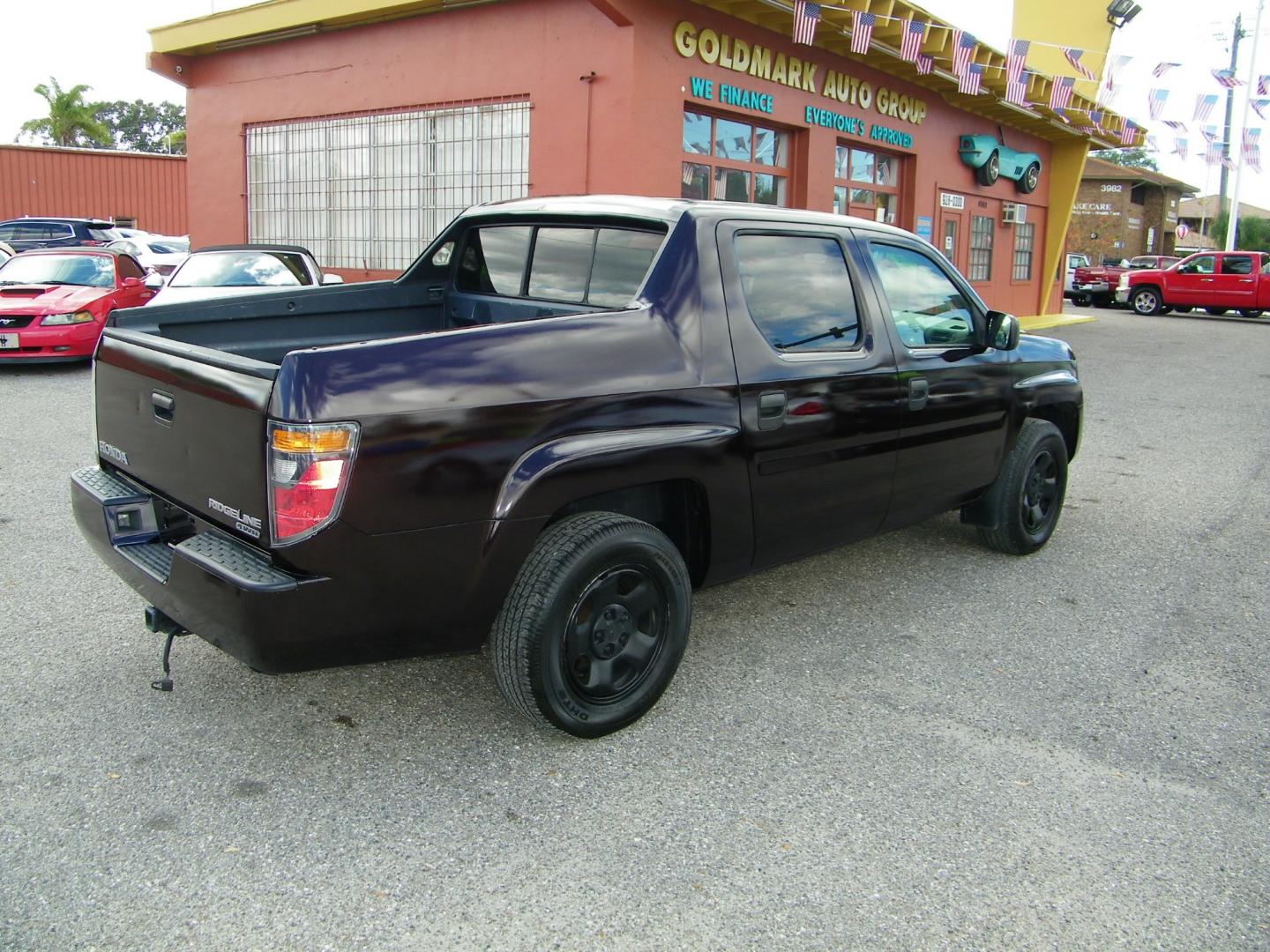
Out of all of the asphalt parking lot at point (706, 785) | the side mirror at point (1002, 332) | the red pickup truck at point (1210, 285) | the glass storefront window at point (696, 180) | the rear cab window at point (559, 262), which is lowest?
the asphalt parking lot at point (706, 785)

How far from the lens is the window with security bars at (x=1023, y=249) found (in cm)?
2119

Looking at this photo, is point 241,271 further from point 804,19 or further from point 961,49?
point 961,49

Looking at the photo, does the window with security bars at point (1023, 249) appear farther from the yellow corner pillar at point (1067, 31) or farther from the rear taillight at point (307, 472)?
the rear taillight at point (307, 472)

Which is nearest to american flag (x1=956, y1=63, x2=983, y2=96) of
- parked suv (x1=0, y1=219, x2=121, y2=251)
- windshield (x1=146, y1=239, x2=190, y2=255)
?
parked suv (x1=0, y1=219, x2=121, y2=251)

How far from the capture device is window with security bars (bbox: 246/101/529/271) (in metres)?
12.1

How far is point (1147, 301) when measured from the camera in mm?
27844

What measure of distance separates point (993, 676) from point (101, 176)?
34044 millimetres

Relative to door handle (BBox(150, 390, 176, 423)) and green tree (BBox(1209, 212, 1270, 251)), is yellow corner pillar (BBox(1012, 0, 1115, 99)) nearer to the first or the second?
door handle (BBox(150, 390, 176, 423))

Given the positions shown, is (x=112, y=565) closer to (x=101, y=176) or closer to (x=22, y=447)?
(x=22, y=447)

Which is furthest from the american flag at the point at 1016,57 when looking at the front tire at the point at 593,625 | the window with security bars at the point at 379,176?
the front tire at the point at 593,625

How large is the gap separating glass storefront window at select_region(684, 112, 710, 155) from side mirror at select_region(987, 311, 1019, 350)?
759 centimetres

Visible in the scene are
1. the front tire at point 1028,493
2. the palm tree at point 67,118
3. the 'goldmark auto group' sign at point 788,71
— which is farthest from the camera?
the palm tree at point 67,118

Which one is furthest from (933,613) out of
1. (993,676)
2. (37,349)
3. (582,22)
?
(37,349)

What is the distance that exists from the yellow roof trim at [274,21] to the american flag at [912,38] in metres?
5.13
